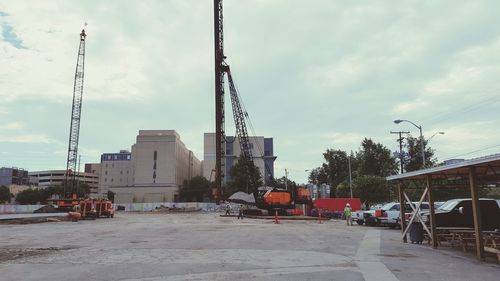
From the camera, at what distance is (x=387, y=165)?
8788 cm

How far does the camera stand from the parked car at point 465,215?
777 inches

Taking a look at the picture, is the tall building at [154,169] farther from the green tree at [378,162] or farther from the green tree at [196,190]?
the green tree at [378,162]

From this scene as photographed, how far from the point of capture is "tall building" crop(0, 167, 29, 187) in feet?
570

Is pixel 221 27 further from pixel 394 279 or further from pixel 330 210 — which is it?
pixel 394 279

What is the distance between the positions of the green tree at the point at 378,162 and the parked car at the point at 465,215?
6568 centimetres

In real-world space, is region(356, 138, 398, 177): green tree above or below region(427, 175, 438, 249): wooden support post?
above

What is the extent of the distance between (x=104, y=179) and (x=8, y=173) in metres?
41.2

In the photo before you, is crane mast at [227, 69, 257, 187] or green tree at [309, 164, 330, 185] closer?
crane mast at [227, 69, 257, 187]

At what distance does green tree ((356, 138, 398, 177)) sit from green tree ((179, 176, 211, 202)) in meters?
69.2

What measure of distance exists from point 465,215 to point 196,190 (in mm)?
130604

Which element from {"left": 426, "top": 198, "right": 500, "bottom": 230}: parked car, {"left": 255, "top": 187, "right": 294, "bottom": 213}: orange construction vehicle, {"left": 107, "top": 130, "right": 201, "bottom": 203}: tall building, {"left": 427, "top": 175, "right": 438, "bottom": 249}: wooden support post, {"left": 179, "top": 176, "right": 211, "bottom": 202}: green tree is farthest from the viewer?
{"left": 107, "top": 130, "right": 201, "bottom": 203}: tall building

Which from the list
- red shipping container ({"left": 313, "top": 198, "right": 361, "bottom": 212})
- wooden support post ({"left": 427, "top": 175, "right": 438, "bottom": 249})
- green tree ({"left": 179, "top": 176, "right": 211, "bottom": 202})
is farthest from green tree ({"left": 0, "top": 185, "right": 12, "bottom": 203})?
wooden support post ({"left": 427, "top": 175, "right": 438, "bottom": 249})

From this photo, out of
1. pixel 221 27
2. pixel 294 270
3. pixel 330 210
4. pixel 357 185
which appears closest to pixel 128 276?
pixel 294 270

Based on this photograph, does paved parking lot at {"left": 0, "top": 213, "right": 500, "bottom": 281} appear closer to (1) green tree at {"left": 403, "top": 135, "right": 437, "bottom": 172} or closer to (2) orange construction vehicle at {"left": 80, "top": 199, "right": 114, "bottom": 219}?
(2) orange construction vehicle at {"left": 80, "top": 199, "right": 114, "bottom": 219}
